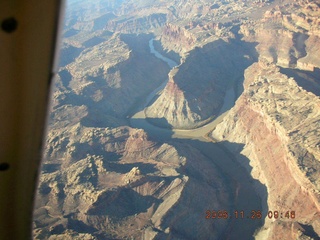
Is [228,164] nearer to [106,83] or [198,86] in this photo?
[198,86]

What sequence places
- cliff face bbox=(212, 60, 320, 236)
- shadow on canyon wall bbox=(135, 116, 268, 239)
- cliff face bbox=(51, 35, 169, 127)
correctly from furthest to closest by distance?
cliff face bbox=(51, 35, 169, 127) < shadow on canyon wall bbox=(135, 116, 268, 239) < cliff face bbox=(212, 60, 320, 236)

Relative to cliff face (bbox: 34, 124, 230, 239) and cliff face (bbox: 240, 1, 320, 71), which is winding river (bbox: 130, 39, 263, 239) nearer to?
cliff face (bbox: 34, 124, 230, 239)

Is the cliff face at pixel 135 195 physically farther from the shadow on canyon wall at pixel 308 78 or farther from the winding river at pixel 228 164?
the shadow on canyon wall at pixel 308 78

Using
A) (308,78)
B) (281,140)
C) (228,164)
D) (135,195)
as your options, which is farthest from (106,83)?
(281,140)

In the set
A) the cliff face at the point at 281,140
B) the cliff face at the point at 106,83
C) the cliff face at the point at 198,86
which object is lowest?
the cliff face at the point at 106,83

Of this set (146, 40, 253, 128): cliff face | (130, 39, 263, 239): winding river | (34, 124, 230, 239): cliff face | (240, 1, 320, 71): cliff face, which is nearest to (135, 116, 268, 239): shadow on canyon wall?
(130, 39, 263, 239): winding river

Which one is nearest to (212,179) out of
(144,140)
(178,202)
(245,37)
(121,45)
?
(178,202)

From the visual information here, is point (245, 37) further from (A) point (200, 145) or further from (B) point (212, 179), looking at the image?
(B) point (212, 179)

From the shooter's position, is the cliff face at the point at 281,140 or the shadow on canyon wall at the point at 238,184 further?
the shadow on canyon wall at the point at 238,184

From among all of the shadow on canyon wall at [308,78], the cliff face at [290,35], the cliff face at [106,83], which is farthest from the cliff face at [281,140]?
the cliff face at [106,83]
